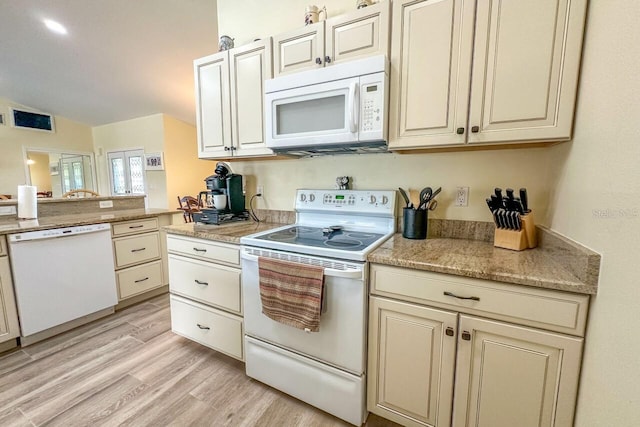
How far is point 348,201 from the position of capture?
1750mm

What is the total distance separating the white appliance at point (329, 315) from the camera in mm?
1242

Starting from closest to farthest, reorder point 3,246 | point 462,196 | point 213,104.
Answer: point 462,196 < point 3,246 < point 213,104

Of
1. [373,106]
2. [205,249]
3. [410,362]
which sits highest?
[373,106]

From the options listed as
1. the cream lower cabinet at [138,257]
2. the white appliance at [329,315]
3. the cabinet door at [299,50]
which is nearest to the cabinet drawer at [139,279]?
the cream lower cabinet at [138,257]

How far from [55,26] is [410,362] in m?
4.79

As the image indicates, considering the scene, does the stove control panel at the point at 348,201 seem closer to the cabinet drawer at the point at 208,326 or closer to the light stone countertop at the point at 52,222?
the cabinet drawer at the point at 208,326

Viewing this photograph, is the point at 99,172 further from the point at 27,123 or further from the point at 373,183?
the point at 373,183

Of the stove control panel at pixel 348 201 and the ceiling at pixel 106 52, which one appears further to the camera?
the ceiling at pixel 106 52

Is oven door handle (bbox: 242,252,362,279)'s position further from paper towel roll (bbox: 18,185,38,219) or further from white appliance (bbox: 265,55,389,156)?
paper towel roll (bbox: 18,185,38,219)

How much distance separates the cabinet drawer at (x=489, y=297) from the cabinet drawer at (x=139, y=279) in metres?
2.51

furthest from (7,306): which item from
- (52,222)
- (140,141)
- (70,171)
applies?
(70,171)

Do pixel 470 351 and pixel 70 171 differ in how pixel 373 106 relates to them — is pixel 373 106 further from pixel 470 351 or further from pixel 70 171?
pixel 70 171

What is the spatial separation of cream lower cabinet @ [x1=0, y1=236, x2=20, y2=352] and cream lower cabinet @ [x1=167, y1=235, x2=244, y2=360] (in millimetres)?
1134

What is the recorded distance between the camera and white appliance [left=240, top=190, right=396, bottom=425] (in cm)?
124
